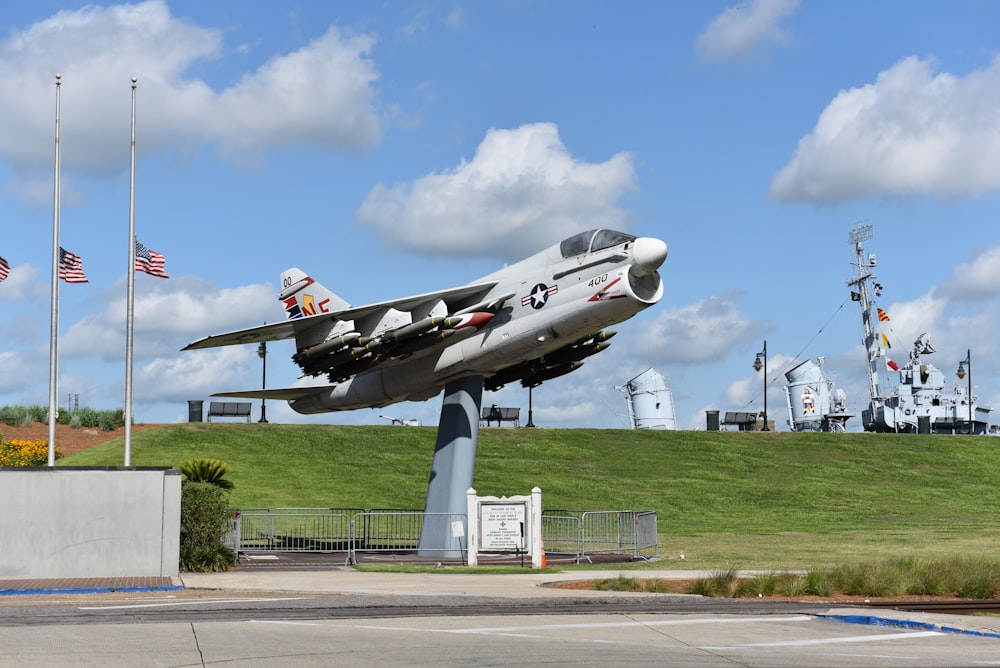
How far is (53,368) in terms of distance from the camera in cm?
2652

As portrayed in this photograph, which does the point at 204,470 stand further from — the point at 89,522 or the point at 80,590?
the point at 80,590

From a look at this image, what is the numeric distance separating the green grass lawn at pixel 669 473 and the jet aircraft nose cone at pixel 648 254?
13.1 m

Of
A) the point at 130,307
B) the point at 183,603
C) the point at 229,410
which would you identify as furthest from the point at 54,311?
the point at 229,410

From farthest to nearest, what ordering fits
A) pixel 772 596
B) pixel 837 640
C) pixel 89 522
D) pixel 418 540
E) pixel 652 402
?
pixel 652 402 < pixel 418 540 < pixel 89 522 < pixel 772 596 < pixel 837 640

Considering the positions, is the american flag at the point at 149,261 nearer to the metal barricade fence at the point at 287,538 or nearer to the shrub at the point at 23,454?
the metal barricade fence at the point at 287,538

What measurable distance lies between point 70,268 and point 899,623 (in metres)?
22.2

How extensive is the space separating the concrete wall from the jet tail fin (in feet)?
26.4

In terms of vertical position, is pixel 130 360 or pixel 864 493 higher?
pixel 130 360

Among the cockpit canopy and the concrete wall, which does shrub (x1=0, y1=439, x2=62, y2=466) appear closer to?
the concrete wall

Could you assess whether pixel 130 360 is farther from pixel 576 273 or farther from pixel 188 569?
pixel 576 273

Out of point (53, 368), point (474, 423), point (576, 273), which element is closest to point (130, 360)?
point (53, 368)

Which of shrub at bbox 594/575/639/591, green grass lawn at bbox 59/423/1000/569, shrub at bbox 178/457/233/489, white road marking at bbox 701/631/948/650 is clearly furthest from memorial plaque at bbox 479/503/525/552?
white road marking at bbox 701/631/948/650

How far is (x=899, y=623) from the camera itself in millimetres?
14594

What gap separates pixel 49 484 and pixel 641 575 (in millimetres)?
12017
